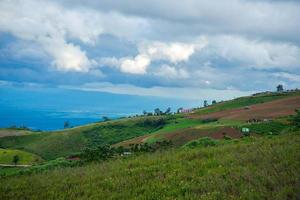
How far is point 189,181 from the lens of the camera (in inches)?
555

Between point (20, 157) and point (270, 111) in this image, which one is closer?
point (270, 111)

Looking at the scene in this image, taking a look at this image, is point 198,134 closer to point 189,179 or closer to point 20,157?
point 189,179

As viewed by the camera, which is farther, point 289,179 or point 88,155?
point 88,155

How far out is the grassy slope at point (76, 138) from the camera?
114375 millimetres

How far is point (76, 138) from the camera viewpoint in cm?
12588

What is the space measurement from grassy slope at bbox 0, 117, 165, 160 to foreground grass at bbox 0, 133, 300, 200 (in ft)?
303

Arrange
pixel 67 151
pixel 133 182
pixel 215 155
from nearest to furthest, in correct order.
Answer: pixel 133 182 → pixel 215 155 → pixel 67 151

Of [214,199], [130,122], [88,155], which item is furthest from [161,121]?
[214,199]

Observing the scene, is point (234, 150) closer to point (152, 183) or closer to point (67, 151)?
point (152, 183)

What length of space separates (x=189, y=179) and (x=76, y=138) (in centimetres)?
11448

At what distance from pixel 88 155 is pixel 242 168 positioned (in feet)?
56.7

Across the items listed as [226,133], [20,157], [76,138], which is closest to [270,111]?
[226,133]

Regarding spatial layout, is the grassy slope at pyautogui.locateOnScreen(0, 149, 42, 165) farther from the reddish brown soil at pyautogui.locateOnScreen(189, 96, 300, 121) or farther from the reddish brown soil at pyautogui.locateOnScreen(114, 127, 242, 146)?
the reddish brown soil at pyautogui.locateOnScreen(189, 96, 300, 121)

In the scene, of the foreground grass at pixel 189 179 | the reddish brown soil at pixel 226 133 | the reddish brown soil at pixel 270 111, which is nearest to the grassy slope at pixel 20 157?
the reddish brown soil at pixel 270 111
